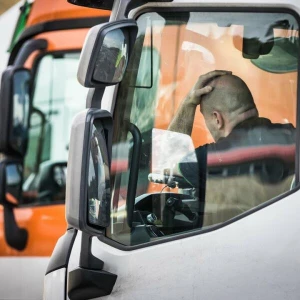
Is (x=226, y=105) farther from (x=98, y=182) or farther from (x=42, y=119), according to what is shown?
(x=42, y=119)

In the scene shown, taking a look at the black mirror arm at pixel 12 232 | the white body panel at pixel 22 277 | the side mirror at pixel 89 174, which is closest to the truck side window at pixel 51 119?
the black mirror arm at pixel 12 232

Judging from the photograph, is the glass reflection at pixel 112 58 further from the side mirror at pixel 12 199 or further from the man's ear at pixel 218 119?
the side mirror at pixel 12 199

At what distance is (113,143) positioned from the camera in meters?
3.28

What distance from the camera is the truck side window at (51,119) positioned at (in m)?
7.53

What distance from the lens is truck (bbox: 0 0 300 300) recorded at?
3.00 m

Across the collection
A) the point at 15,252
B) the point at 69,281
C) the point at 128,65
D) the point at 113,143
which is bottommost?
the point at 15,252

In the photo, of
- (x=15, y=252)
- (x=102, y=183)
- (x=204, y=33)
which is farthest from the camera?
(x=15, y=252)

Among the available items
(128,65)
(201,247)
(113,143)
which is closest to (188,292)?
(201,247)

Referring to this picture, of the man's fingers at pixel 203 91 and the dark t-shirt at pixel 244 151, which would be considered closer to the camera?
the dark t-shirt at pixel 244 151

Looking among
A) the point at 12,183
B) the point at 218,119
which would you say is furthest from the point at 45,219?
the point at 218,119

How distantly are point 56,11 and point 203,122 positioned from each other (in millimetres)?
4484

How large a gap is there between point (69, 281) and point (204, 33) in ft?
3.16

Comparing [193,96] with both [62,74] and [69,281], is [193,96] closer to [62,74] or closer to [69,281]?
[69,281]

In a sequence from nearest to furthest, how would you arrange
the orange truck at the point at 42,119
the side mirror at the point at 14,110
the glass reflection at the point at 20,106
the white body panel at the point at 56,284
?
the white body panel at the point at 56,284
the side mirror at the point at 14,110
the glass reflection at the point at 20,106
the orange truck at the point at 42,119
